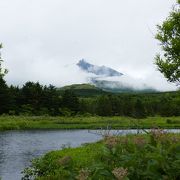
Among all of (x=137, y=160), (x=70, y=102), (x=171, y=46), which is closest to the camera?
(x=137, y=160)

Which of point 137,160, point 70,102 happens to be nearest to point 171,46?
point 137,160

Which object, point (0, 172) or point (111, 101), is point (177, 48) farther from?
point (111, 101)

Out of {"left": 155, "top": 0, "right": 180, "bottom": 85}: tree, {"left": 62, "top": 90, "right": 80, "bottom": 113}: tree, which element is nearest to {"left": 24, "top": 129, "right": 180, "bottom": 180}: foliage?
{"left": 155, "top": 0, "right": 180, "bottom": 85}: tree

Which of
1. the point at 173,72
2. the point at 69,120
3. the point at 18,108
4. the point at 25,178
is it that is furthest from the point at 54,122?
the point at 25,178

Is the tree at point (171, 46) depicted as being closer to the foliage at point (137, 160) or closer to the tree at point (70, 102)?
the foliage at point (137, 160)

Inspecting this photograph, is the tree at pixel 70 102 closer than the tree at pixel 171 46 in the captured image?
No

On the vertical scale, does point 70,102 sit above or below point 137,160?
above

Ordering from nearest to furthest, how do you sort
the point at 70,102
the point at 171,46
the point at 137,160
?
→ the point at 137,160 → the point at 171,46 → the point at 70,102

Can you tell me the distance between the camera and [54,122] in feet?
300

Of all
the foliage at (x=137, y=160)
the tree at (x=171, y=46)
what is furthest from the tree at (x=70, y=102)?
the foliage at (x=137, y=160)

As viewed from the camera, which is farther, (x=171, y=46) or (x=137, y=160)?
(x=171, y=46)

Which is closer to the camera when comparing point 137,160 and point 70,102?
point 137,160

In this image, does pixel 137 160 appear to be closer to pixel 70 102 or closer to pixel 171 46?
pixel 171 46

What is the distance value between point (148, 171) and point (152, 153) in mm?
302
